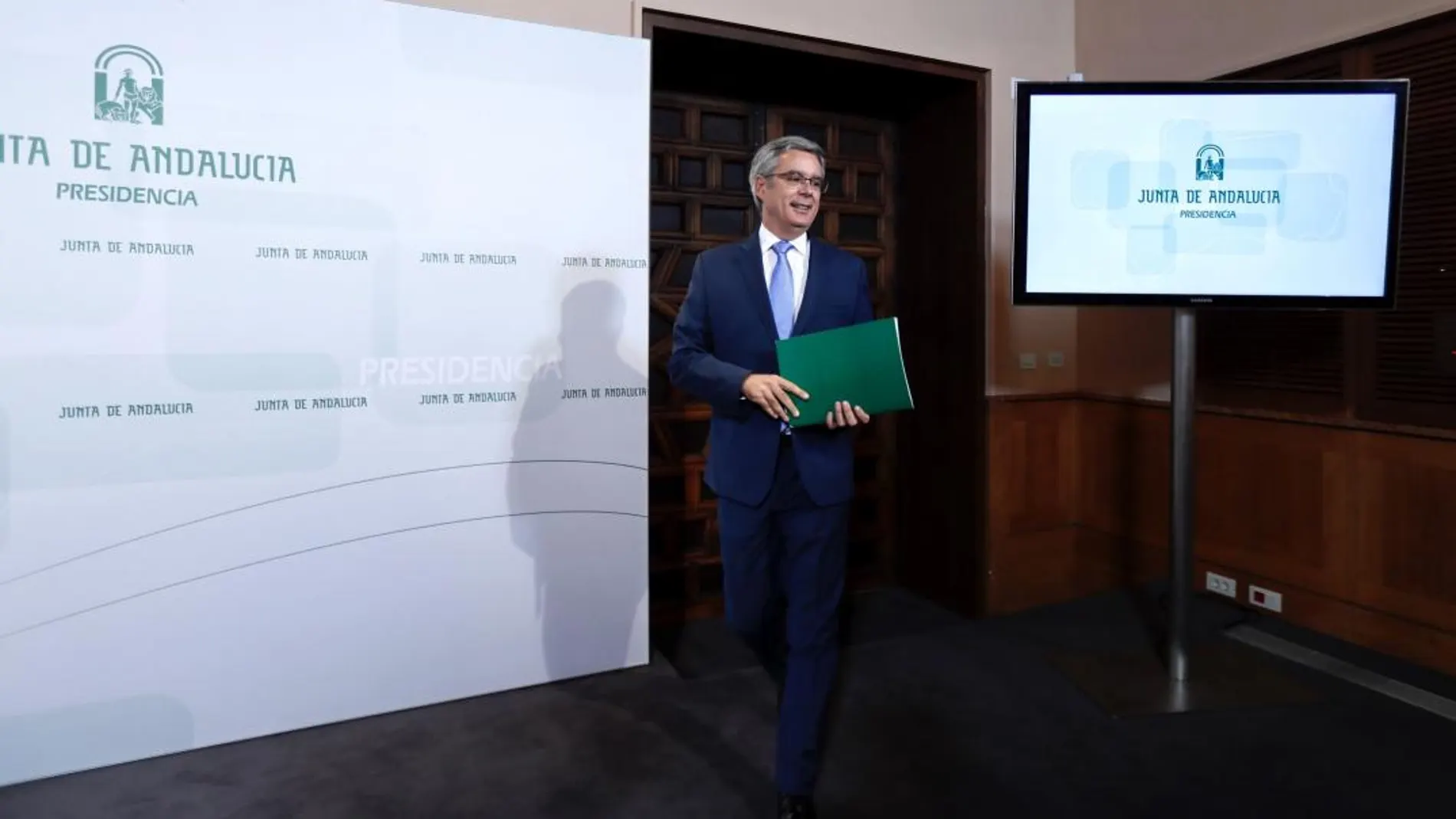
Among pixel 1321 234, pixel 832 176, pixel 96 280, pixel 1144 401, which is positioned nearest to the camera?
pixel 96 280

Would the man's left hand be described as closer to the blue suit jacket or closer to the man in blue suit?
the man in blue suit

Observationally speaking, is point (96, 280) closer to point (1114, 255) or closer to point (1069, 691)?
point (1114, 255)

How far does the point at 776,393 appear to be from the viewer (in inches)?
73.0

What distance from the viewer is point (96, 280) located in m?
2.16

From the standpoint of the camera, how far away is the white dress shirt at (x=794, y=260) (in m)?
2.08

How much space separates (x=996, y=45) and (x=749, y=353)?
2529 mm

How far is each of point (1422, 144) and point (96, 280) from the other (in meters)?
4.00

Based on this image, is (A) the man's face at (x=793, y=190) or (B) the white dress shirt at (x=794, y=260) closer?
(A) the man's face at (x=793, y=190)

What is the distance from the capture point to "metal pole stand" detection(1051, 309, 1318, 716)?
258 cm

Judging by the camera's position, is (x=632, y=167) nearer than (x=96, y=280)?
No

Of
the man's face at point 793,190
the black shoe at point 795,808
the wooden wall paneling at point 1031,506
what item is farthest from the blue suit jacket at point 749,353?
the wooden wall paneling at point 1031,506

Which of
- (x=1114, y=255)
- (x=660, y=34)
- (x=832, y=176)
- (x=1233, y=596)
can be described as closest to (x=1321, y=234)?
(x=1114, y=255)

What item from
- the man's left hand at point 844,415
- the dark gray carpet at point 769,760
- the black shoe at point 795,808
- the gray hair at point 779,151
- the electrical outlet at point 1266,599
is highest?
the gray hair at point 779,151

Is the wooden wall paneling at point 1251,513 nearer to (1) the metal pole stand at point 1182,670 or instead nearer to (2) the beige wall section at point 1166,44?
(2) the beige wall section at point 1166,44
